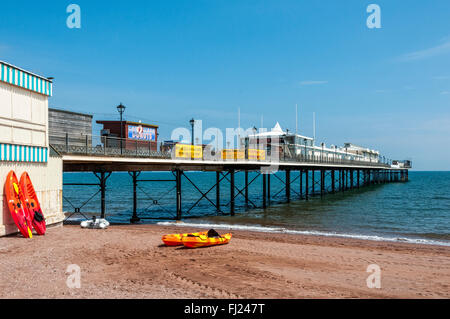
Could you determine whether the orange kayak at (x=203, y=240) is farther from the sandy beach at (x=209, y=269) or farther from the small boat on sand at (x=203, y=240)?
the sandy beach at (x=209, y=269)

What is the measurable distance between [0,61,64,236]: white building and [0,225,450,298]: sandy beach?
4.39 feet

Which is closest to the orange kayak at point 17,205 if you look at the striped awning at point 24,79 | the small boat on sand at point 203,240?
the striped awning at point 24,79

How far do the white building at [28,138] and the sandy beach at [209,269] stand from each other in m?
1.34

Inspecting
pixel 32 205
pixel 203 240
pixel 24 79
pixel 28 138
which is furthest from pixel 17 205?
pixel 203 240

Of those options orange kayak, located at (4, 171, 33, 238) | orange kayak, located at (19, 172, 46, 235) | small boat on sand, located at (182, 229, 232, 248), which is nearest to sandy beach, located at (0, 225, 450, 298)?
small boat on sand, located at (182, 229, 232, 248)

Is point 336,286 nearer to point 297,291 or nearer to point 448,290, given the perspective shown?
point 297,291

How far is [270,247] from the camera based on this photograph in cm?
1591

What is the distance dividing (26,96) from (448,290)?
16.7 m

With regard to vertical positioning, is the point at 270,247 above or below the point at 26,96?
below

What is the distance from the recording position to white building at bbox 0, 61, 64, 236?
1453 centimetres

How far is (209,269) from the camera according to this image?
37.4ft

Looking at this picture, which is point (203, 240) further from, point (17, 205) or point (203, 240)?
point (17, 205)

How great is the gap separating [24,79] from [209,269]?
36.6 feet
